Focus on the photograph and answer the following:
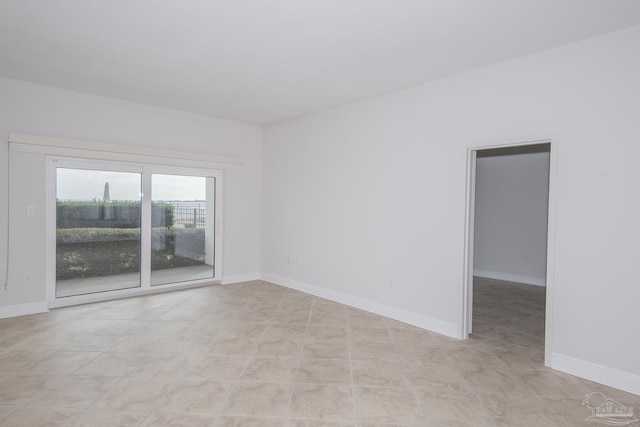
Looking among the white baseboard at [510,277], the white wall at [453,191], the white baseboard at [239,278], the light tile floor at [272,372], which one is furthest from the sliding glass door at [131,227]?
the white baseboard at [510,277]

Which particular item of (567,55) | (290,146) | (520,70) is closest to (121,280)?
(290,146)

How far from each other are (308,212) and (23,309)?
12.5 feet

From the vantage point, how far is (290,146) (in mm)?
5770

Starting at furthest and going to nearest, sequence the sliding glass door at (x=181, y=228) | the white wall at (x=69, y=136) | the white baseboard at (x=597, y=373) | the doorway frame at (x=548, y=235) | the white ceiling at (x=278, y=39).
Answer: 1. the sliding glass door at (x=181, y=228)
2. the white wall at (x=69, y=136)
3. the doorway frame at (x=548, y=235)
4. the white baseboard at (x=597, y=373)
5. the white ceiling at (x=278, y=39)

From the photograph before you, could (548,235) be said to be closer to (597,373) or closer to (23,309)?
(597,373)

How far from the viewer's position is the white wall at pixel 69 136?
4105 millimetres

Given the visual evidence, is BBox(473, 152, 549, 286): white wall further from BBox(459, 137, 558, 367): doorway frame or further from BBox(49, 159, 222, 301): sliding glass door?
BBox(49, 159, 222, 301): sliding glass door

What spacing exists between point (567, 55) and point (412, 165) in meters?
1.71

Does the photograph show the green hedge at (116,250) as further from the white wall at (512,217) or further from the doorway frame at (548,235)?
the white wall at (512,217)

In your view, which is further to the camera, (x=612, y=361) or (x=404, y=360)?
(x=404, y=360)

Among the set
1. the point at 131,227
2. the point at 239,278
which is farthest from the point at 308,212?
the point at 131,227

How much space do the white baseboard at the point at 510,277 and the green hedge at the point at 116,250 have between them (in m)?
5.59

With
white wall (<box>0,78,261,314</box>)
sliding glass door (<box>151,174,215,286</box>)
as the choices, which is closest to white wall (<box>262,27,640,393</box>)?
white wall (<box>0,78,261,314</box>)

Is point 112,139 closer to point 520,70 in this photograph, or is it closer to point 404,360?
point 404,360
